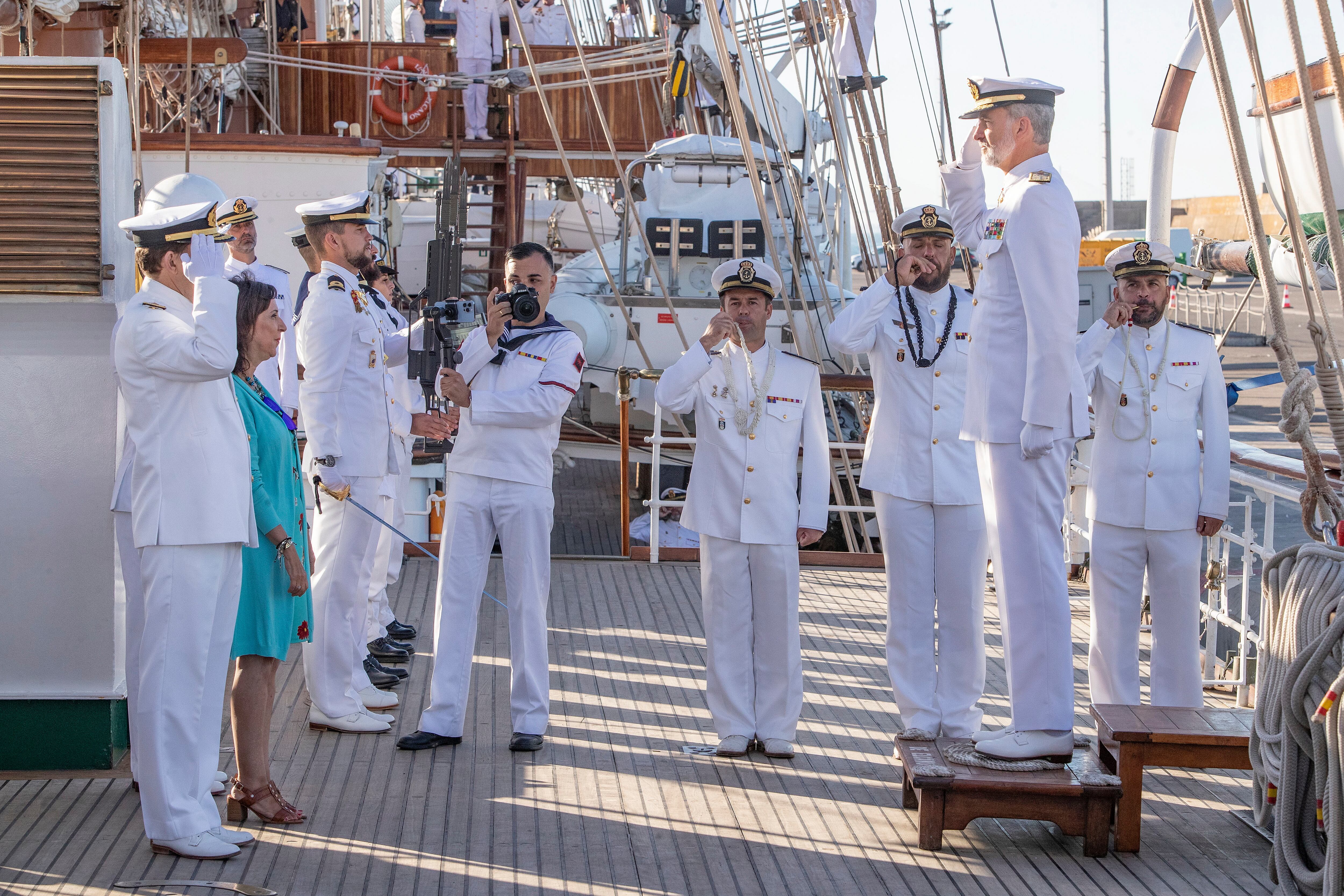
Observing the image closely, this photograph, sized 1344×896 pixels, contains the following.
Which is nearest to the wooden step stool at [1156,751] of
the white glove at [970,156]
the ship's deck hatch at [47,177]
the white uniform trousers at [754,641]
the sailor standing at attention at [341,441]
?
the white uniform trousers at [754,641]

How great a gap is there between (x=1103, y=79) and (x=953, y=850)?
2771 cm

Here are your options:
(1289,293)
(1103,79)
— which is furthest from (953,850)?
(1289,293)

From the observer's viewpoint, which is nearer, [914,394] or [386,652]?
[914,394]

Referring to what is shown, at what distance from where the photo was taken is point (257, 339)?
3289 millimetres

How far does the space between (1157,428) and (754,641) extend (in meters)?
1.49

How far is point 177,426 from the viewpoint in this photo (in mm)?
3037

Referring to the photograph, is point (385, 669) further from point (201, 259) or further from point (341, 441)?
point (201, 259)

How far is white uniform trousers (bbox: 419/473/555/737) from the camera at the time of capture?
411 centimetres

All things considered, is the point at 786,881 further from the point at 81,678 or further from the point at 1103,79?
the point at 1103,79

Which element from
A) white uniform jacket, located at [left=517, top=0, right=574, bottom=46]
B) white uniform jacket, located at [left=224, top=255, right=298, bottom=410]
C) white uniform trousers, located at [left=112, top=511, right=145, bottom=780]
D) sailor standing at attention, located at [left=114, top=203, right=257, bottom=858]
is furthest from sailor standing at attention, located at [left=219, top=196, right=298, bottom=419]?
white uniform jacket, located at [left=517, top=0, right=574, bottom=46]

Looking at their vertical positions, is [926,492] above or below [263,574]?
above

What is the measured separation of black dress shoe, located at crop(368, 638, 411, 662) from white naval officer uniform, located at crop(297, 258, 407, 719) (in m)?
0.75

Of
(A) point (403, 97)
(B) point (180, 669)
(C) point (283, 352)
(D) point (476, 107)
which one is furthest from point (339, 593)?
(D) point (476, 107)

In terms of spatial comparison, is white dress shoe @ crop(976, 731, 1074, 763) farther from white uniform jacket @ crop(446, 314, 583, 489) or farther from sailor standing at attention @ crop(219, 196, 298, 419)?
sailor standing at attention @ crop(219, 196, 298, 419)
